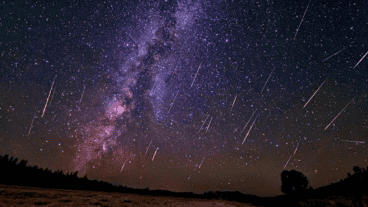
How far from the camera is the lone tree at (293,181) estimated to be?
17.8m

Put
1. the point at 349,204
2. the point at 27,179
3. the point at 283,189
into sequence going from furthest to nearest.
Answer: the point at 283,189 < the point at 27,179 < the point at 349,204

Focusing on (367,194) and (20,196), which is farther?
(367,194)

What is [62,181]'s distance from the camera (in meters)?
9.67

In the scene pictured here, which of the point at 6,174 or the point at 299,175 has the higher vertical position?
the point at 299,175

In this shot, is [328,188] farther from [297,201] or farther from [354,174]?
[297,201]

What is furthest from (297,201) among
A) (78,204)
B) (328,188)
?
(78,204)

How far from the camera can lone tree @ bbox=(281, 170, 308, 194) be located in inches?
702

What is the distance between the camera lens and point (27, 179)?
8.48m

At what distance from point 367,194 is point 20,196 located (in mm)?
13320

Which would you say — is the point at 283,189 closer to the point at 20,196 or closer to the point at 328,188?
the point at 328,188

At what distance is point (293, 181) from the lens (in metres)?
18.2

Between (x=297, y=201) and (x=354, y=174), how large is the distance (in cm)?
393

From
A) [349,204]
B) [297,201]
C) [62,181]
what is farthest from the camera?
[62,181]

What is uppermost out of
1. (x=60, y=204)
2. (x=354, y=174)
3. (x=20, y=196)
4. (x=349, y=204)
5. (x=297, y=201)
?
(x=354, y=174)
